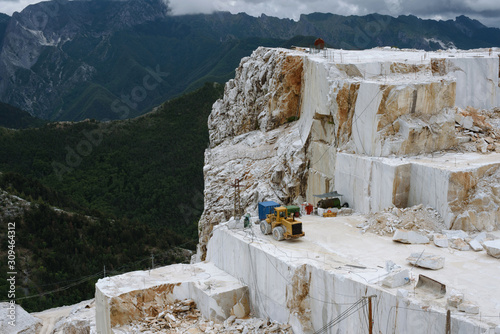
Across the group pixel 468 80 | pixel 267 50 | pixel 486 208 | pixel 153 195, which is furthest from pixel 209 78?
pixel 486 208

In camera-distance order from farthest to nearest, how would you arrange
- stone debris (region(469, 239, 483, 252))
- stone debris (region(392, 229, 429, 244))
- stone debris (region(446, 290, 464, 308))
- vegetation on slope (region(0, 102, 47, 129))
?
vegetation on slope (region(0, 102, 47, 129)) → stone debris (region(392, 229, 429, 244)) → stone debris (region(469, 239, 483, 252)) → stone debris (region(446, 290, 464, 308))

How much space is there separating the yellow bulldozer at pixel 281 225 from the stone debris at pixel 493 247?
6.37 meters

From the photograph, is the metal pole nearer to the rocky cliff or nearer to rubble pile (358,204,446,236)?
rubble pile (358,204,446,236)

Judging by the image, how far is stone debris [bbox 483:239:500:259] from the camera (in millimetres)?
15531

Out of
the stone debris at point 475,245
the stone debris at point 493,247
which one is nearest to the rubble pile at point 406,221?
the stone debris at point 475,245

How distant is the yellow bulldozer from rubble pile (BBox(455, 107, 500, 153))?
34.3 ft

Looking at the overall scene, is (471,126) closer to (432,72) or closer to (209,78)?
(432,72)

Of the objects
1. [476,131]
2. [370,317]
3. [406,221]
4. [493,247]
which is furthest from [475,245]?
[476,131]

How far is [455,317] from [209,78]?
151m

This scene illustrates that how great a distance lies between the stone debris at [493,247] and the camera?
15.5 m

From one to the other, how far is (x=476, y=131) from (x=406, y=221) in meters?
9.15

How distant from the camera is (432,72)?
27156 millimetres

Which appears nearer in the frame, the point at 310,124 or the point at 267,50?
the point at 310,124

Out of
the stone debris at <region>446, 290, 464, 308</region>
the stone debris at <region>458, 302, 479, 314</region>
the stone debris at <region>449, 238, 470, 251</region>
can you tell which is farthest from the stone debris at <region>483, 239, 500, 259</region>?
the stone debris at <region>458, 302, 479, 314</region>
